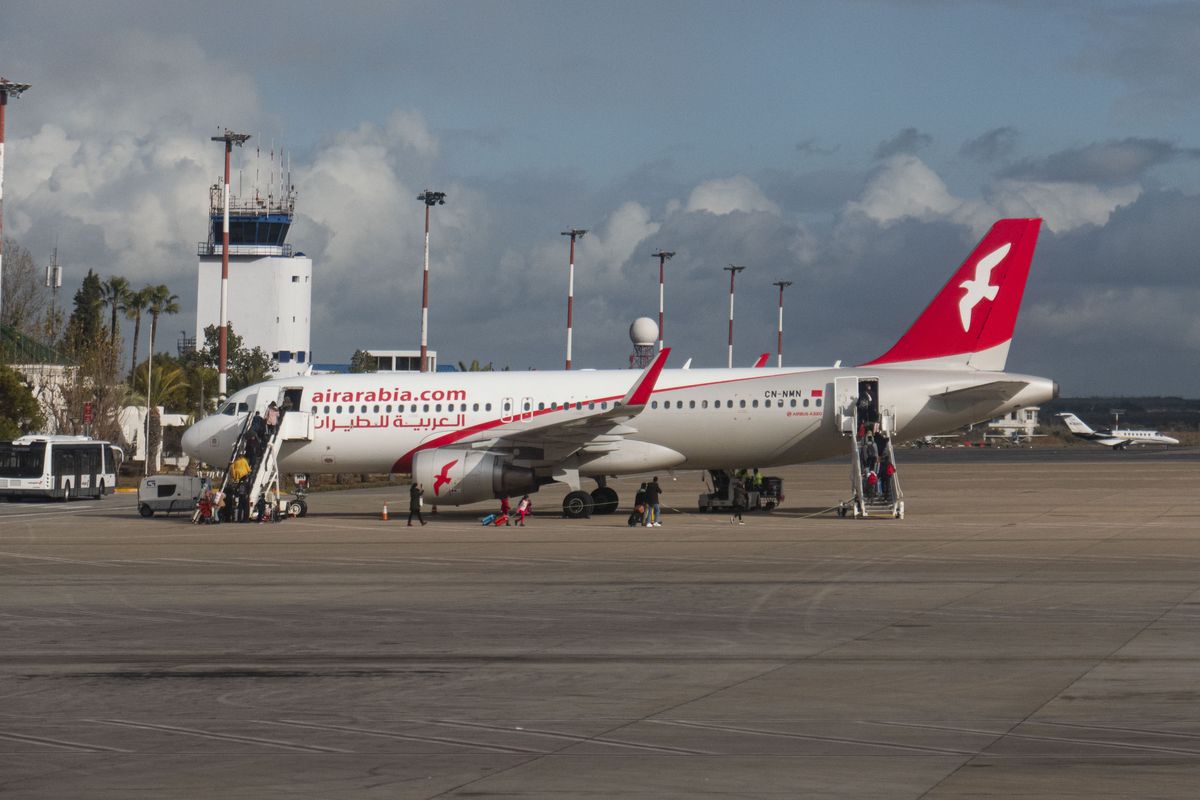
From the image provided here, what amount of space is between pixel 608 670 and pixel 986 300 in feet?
88.9

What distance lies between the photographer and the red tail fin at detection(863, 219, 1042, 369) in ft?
125

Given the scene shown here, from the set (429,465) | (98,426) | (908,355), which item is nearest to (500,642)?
(429,465)

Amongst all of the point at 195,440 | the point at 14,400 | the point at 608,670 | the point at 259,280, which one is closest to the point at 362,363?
the point at 259,280

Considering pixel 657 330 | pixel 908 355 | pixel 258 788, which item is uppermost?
pixel 657 330

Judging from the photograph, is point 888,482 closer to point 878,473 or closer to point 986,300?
point 878,473

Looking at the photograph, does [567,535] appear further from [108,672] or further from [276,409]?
[108,672]

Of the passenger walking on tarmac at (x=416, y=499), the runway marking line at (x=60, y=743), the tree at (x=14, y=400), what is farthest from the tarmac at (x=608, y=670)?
the tree at (x=14, y=400)

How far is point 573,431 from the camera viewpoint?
36.4m

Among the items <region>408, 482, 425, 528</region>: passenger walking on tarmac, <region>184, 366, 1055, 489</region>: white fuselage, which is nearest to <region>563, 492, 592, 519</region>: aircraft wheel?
<region>184, 366, 1055, 489</region>: white fuselage

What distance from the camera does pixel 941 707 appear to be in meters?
11.7

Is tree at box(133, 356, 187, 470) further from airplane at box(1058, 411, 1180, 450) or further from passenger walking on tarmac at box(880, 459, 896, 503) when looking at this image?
airplane at box(1058, 411, 1180, 450)

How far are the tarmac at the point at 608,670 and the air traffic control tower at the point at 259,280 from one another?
8211cm

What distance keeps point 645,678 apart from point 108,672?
5.13m

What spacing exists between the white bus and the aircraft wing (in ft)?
67.5
